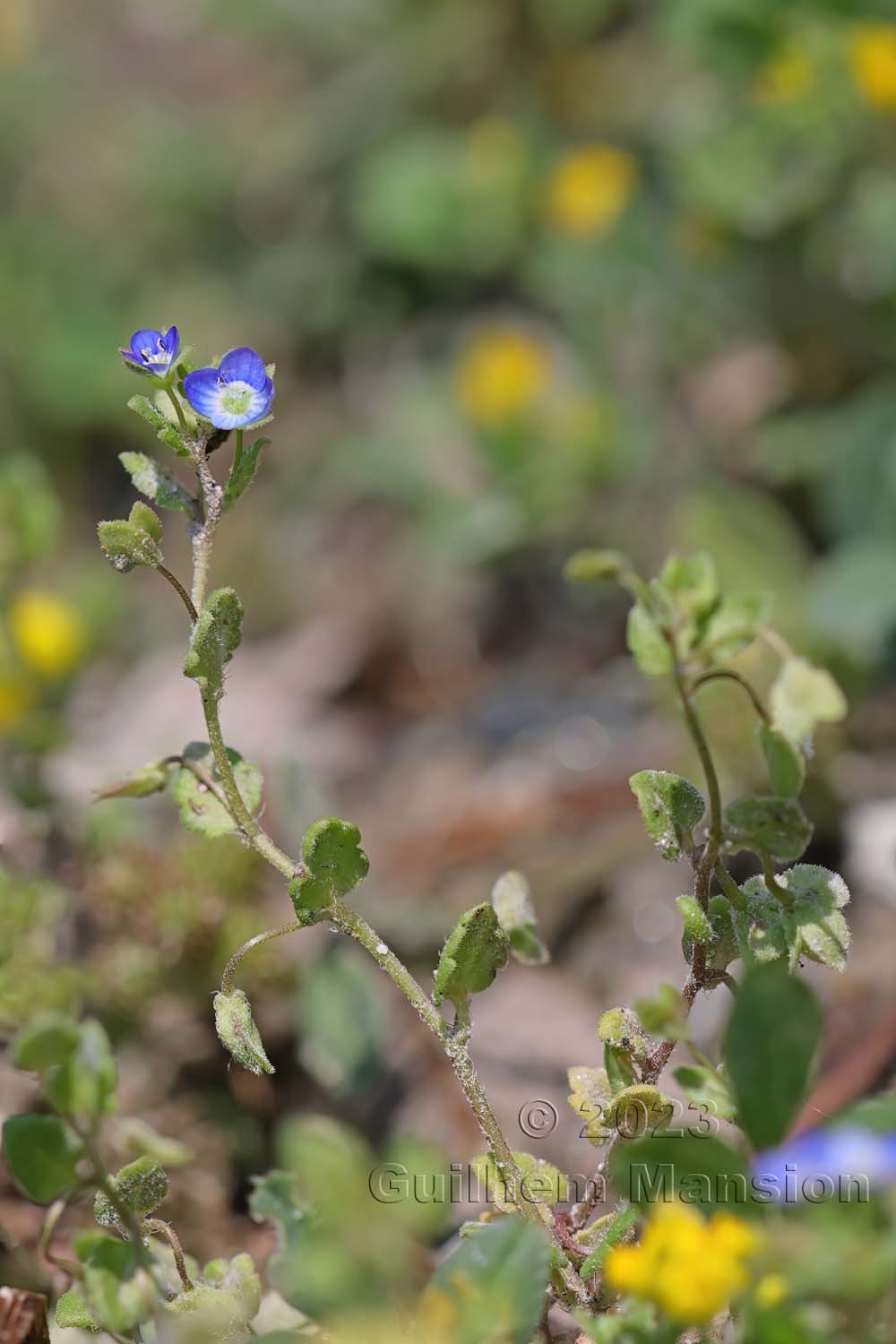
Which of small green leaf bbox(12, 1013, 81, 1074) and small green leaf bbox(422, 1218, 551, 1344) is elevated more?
small green leaf bbox(12, 1013, 81, 1074)

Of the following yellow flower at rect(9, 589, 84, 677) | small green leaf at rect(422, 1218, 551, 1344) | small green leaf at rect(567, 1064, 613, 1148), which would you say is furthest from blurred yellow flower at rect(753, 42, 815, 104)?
small green leaf at rect(422, 1218, 551, 1344)

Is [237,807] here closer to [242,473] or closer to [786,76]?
[242,473]

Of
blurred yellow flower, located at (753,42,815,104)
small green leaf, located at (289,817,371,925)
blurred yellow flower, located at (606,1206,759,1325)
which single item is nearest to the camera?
blurred yellow flower, located at (606,1206,759,1325)

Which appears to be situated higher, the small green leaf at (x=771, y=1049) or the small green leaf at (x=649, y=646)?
the small green leaf at (x=649, y=646)

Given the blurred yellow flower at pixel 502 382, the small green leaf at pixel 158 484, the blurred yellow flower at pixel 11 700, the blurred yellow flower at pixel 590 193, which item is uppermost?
the blurred yellow flower at pixel 590 193

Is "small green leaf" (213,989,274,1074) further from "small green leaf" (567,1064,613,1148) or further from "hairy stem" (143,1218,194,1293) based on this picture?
"small green leaf" (567,1064,613,1148)

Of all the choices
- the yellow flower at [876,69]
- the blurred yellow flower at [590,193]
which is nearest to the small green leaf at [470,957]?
the yellow flower at [876,69]

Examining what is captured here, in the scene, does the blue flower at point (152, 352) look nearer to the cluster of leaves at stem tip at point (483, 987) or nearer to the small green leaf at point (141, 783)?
the cluster of leaves at stem tip at point (483, 987)
